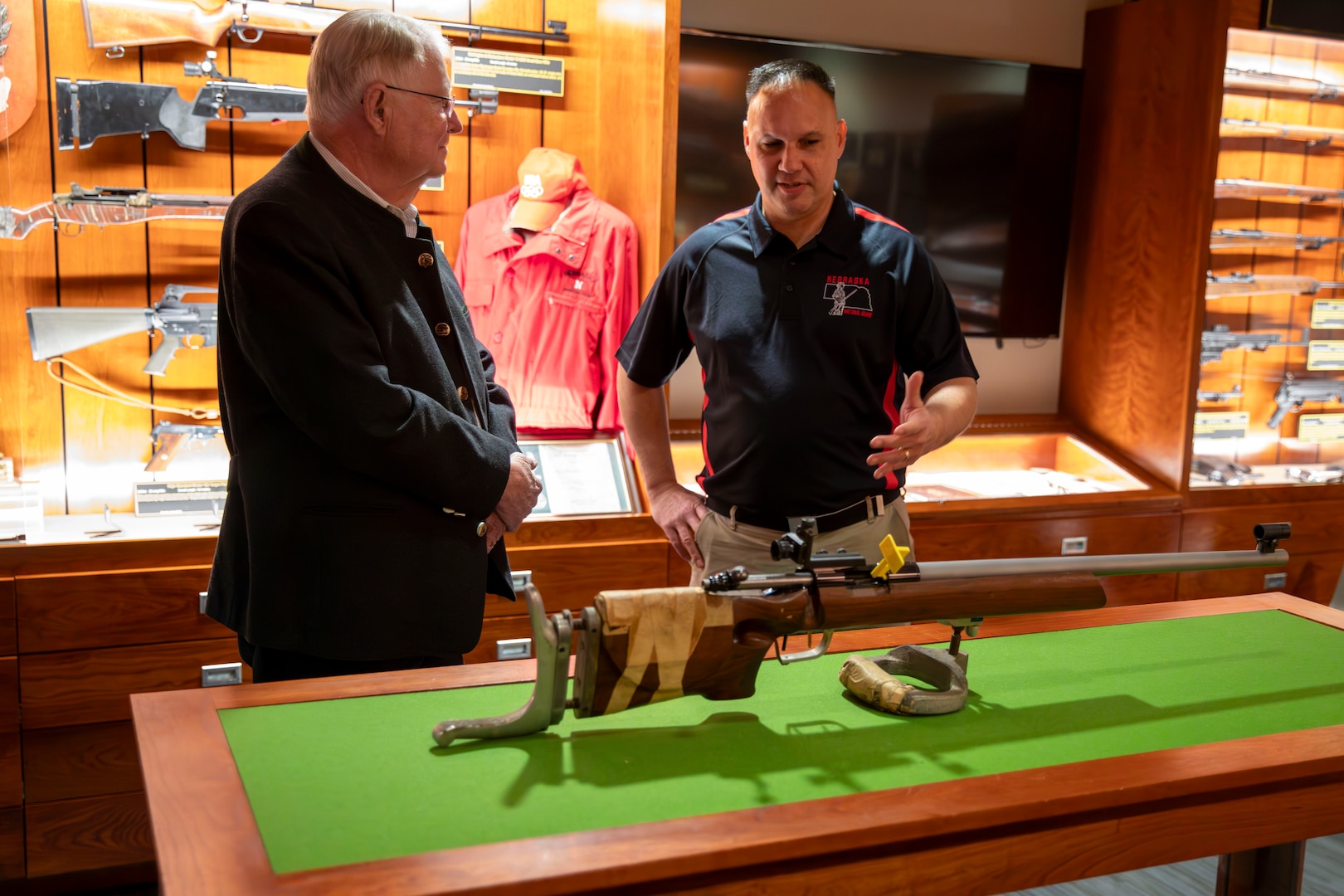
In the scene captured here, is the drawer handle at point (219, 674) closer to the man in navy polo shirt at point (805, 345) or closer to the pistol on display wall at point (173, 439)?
the pistol on display wall at point (173, 439)

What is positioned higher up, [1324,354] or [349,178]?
[349,178]

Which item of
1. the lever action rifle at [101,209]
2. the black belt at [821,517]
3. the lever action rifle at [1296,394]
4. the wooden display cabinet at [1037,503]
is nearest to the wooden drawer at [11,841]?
the lever action rifle at [101,209]

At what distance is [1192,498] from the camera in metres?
3.85

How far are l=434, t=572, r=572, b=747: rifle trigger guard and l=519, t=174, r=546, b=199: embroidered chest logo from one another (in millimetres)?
2138

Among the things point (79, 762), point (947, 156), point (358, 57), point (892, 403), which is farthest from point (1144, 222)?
point (79, 762)

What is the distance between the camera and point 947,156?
3930 mm

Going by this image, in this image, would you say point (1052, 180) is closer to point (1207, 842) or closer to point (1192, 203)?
point (1192, 203)

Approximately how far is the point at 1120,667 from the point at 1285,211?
124 inches

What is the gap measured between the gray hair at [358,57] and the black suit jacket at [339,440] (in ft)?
0.27

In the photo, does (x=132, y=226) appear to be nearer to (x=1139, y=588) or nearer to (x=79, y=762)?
(x=79, y=762)

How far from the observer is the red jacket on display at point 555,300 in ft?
10.7

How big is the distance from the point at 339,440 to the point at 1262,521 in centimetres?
345

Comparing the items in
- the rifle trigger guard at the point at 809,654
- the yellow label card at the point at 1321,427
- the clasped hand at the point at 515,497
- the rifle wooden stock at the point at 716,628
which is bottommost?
the yellow label card at the point at 1321,427

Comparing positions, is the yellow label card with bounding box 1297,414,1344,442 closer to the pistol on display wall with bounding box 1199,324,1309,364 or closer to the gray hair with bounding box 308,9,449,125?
the pistol on display wall with bounding box 1199,324,1309,364
